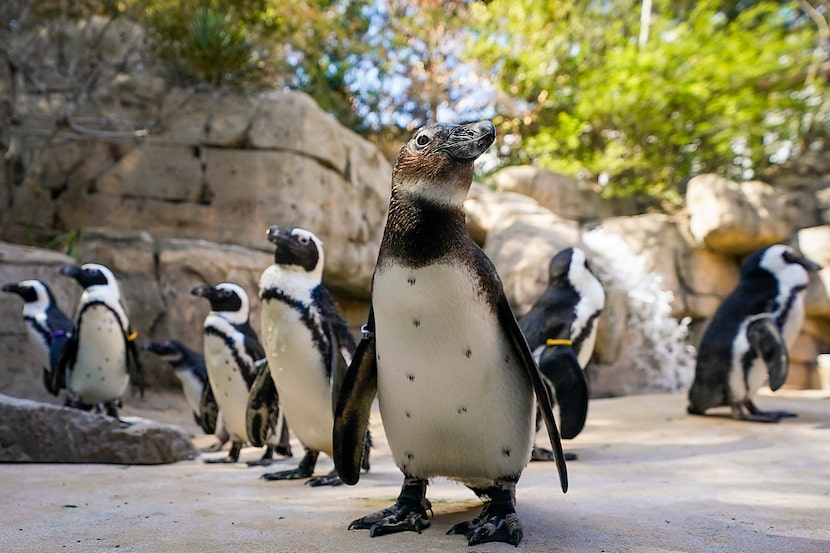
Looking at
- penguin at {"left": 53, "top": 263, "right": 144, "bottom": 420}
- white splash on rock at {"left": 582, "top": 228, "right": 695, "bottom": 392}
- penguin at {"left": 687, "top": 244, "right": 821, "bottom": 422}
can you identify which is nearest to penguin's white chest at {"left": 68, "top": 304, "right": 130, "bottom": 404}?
penguin at {"left": 53, "top": 263, "right": 144, "bottom": 420}

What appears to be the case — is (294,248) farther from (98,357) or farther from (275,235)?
(98,357)

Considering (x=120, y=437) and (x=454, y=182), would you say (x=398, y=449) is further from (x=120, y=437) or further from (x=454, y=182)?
(x=120, y=437)

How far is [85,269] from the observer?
5609mm

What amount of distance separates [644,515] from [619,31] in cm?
1436

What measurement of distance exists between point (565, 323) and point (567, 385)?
771mm

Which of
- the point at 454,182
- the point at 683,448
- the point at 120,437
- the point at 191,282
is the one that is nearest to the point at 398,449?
the point at 454,182

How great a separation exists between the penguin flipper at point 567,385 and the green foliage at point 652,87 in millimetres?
8743

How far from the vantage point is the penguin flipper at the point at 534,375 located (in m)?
1.99

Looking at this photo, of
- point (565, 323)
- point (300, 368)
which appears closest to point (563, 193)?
point (565, 323)

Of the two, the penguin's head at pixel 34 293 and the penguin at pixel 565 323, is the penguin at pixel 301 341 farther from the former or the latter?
the penguin's head at pixel 34 293

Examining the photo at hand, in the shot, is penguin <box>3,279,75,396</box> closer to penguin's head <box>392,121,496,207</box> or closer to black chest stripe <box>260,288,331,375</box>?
black chest stripe <box>260,288,331,375</box>

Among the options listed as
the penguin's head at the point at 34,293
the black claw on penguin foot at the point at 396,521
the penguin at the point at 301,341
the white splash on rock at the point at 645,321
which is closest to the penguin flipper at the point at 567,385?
the penguin at the point at 301,341

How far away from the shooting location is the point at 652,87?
1187 cm

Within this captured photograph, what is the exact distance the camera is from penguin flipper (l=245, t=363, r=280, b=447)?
143 inches
